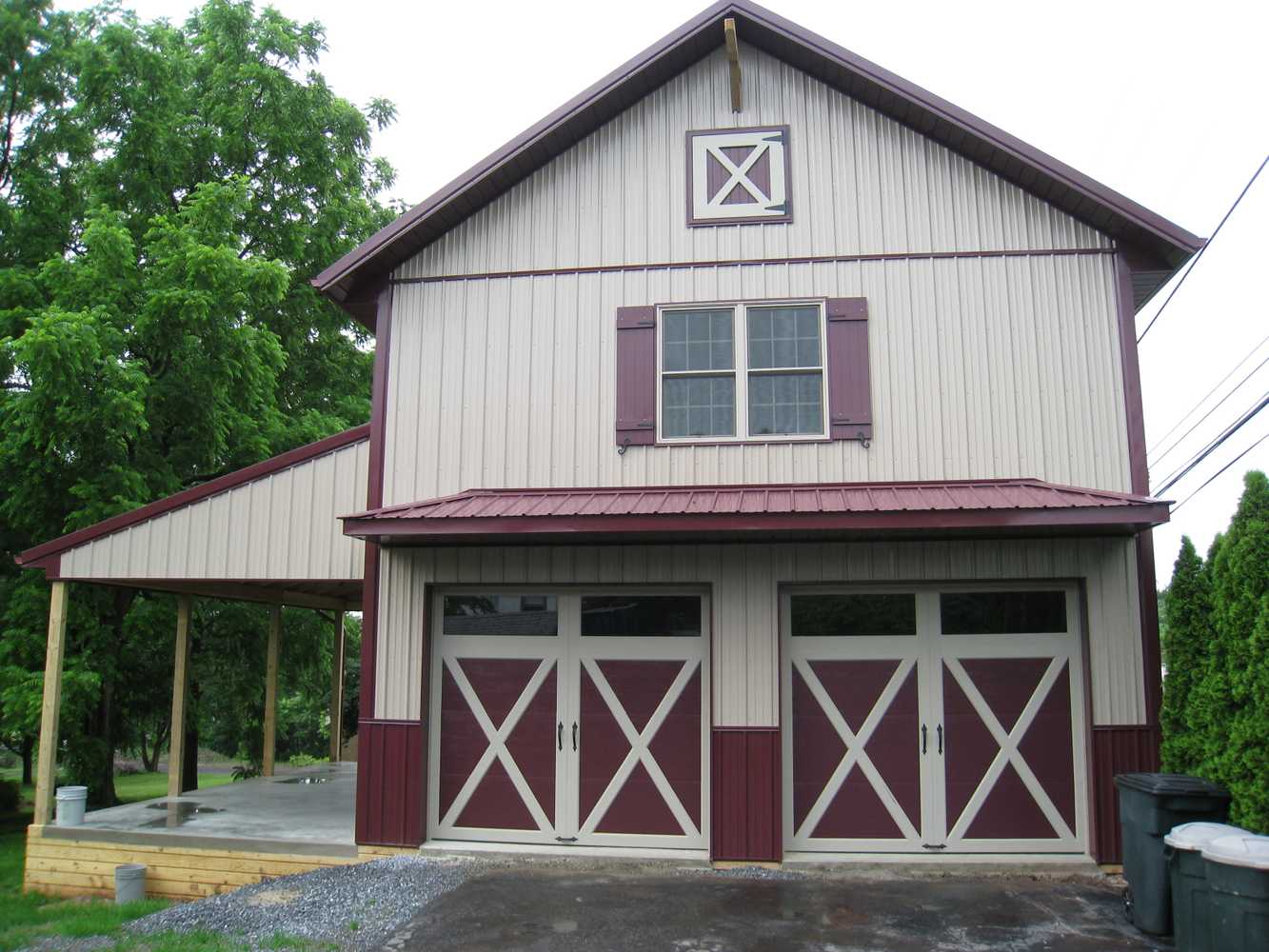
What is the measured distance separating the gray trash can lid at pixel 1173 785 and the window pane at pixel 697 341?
4832 mm

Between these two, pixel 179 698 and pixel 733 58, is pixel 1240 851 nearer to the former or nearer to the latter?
pixel 733 58

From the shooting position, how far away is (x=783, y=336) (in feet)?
30.9

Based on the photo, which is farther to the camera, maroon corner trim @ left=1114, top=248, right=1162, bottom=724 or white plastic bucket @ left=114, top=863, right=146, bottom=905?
white plastic bucket @ left=114, top=863, right=146, bottom=905

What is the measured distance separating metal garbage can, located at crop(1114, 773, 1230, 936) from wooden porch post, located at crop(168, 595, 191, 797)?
1039cm

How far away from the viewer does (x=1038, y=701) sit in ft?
28.5

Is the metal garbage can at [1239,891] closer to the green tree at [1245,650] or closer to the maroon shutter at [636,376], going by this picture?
the green tree at [1245,650]

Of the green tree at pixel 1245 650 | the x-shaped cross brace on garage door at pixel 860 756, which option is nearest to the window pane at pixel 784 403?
the x-shaped cross brace on garage door at pixel 860 756

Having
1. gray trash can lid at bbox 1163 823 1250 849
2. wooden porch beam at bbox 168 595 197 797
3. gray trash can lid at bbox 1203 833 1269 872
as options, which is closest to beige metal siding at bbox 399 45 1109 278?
gray trash can lid at bbox 1163 823 1250 849

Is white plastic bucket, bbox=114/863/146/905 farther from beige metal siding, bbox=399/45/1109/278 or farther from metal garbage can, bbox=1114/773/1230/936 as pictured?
metal garbage can, bbox=1114/773/1230/936

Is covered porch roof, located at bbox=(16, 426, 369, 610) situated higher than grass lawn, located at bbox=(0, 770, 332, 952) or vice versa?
covered porch roof, located at bbox=(16, 426, 369, 610)

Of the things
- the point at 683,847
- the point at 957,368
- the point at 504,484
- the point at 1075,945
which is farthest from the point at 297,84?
the point at 1075,945

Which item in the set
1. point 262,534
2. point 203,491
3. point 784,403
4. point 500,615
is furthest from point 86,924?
point 784,403

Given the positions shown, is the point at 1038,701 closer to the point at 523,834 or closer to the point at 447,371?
the point at 523,834

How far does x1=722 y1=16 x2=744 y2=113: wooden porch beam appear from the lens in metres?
9.09
